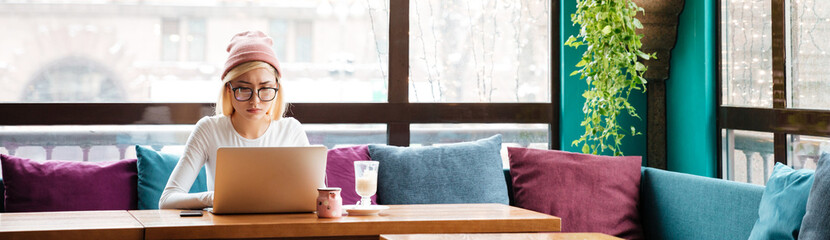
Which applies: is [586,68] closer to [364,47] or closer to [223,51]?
[364,47]

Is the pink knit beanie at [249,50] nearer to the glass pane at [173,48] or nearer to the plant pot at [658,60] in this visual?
the glass pane at [173,48]

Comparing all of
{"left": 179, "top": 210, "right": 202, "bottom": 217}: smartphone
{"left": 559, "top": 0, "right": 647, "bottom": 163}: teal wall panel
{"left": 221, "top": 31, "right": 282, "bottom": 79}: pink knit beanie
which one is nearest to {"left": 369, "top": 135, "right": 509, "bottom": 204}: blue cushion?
{"left": 559, "top": 0, "right": 647, "bottom": 163}: teal wall panel

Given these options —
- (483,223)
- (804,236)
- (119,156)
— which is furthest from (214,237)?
(119,156)

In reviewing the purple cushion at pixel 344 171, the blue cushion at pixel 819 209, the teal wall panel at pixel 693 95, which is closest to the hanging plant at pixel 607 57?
the teal wall panel at pixel 693 95

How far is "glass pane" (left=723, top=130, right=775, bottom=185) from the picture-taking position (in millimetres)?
3551

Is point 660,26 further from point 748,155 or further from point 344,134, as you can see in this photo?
point 344,134

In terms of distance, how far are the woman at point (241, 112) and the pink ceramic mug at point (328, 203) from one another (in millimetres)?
551

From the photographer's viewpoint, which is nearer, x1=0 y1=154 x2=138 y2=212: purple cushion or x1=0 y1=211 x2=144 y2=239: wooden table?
x1=0 y1=211 x2=144 y2=239: wooden table

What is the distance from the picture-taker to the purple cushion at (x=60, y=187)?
3.12m

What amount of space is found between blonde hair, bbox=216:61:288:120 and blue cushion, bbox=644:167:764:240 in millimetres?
1598

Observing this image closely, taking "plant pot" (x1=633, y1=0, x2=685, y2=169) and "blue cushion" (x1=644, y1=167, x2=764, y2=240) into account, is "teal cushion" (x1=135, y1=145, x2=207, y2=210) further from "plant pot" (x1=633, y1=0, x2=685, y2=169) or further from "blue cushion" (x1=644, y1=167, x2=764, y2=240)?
"plant pot" (x1=633, y1=0, x2=685, y2=169)

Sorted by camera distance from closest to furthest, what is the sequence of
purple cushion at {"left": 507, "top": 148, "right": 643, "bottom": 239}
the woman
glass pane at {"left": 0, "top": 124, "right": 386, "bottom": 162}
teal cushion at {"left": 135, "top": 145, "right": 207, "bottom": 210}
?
the woman, teal cushion at {"left": 135, "top": 145, "right": 207, "bottom": 210}, purple cushion at {"left": 507, "top": 148, "right": 643, "bottom": 239}, glass pane at {"left": 0, "top": 124, "right": 386, "bottom": 162}

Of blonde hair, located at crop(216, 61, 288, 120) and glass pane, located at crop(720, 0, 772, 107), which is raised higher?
glass pane, located at crop(720, 0, 772, 107)

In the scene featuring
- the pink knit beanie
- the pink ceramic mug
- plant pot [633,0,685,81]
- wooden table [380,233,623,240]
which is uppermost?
plant pot [633,0,685,81]
